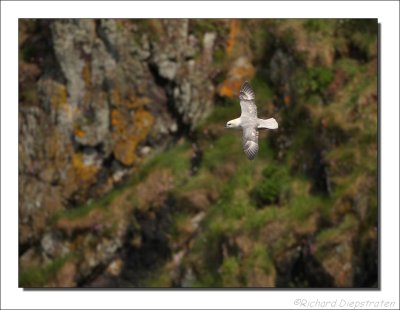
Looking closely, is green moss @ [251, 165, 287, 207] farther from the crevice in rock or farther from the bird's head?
the bird's head

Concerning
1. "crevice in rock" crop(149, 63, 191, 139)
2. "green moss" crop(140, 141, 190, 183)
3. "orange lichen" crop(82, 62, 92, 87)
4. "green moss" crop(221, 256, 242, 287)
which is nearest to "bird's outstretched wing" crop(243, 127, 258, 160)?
"green moss" crop(221, 256, 242, 287)

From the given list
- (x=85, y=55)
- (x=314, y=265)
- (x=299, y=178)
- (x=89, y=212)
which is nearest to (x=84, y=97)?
(x=85, y=55)

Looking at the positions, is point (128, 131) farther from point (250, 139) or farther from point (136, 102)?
point (250, 139)

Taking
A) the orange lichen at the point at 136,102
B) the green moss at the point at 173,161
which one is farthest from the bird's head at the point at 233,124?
the orange lichen at the point at 136,102

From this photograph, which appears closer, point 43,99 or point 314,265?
point 314,265

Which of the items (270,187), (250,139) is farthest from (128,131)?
(250,139)

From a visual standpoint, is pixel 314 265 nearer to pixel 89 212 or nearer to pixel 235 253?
pixel 235 253
